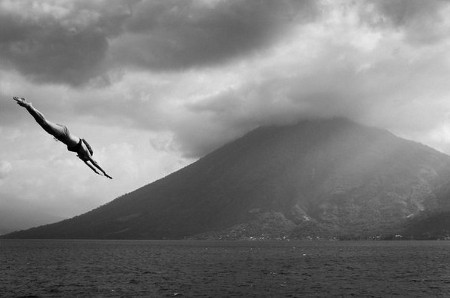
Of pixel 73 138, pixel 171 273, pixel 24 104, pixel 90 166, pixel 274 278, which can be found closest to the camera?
pixel 24 104

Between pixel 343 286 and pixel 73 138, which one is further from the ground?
pixel 73 138

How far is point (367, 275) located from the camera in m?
126

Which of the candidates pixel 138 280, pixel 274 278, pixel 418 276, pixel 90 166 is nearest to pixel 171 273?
pixel 138 280

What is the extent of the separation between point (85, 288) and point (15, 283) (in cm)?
2197

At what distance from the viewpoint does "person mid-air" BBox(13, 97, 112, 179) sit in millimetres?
7755

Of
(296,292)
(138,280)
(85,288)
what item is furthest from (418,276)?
(85,288)

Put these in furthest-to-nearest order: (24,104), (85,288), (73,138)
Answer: (85,288) < (73,138) < (24,104)

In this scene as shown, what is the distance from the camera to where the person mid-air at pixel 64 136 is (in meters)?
7.76

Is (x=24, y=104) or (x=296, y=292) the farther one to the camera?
(x=296, y=292)

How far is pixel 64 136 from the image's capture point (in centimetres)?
808

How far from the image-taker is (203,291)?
315 ft

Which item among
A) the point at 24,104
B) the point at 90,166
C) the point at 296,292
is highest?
the point at 24,104

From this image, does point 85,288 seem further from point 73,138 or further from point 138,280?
point 73,138

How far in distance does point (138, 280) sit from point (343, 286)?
47.0 m
